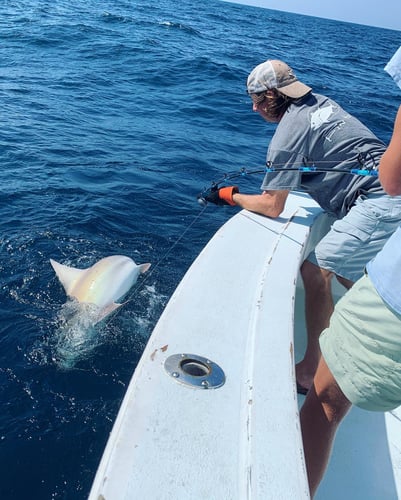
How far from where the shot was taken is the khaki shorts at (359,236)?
2.78 meters

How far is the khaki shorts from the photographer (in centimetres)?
278

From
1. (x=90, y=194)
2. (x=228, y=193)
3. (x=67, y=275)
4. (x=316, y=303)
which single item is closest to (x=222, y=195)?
(x=228, y=193)

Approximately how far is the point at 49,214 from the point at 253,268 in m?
3.56

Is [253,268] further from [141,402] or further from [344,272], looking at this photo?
[141,402]

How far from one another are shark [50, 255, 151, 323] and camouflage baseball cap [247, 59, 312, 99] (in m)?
1.98

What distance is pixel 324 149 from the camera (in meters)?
3.22

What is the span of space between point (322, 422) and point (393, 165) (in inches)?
46.8

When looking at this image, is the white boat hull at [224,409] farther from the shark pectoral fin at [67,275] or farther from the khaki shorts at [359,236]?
the shark pectoral fin at [67,275]

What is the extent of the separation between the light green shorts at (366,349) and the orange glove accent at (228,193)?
1967 mm

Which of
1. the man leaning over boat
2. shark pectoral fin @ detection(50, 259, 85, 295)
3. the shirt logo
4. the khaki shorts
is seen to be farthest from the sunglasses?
shark pectoral fin @ detection(50, 259, 85, 295)

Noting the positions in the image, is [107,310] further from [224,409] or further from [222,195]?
[224,409]

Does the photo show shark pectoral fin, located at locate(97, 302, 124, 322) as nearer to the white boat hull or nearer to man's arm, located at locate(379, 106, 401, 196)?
the white boat hull

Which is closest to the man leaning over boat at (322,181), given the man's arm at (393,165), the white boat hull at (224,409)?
the white boat hull at (224,409)

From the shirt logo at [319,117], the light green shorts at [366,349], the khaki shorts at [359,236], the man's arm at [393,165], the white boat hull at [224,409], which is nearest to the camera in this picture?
the white boat hull at [224,409]
